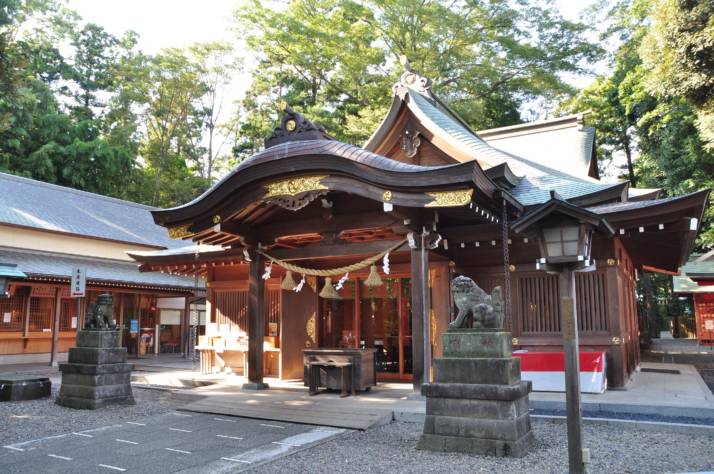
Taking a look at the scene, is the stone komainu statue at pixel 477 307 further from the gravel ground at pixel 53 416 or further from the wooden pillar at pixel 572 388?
the gravel ground at pixel 53 416

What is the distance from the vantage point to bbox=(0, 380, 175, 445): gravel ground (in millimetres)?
7625

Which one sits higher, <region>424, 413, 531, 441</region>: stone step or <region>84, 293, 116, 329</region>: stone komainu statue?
<region>84, 293, 116, 329</region>: stone komainu statue

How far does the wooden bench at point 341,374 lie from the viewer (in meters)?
9.45

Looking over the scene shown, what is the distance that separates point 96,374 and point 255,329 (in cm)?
292

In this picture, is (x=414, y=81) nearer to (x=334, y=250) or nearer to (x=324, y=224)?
(x=324, y=224)

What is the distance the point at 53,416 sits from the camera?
8.80 m

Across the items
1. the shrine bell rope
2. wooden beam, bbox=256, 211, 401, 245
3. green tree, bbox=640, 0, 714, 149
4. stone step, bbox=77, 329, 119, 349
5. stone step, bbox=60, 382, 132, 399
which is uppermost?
green tree, bbox=640, 0, 714, 149

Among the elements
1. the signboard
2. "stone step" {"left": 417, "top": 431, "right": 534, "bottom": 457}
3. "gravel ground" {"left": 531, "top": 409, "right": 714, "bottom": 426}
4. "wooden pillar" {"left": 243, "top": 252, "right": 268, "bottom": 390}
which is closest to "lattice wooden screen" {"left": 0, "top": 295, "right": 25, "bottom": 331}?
the signboard

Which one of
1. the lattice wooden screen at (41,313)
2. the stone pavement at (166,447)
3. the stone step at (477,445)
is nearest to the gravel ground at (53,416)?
the stone pavement at (166,447)

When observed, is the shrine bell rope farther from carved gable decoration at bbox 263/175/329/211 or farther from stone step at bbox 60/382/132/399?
stone step at bbox 60/382/132/399

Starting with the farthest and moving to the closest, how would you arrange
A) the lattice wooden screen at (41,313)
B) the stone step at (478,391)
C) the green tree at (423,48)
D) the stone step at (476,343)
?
1. the green tree at (423,48)
2. the lattice wooden screen at (41,313)
3. the stone step at (476,343)
4. the stone step at (478,391)

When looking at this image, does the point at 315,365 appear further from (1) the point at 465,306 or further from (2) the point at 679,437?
(2) the point at 679,437

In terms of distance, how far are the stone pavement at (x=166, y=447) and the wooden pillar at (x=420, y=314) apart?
1898mm

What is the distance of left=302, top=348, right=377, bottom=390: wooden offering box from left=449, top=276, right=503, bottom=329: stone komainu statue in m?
3.48
